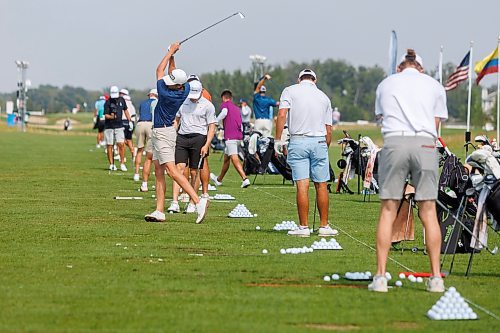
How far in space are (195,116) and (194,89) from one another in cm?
46

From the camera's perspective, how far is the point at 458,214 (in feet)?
40.1

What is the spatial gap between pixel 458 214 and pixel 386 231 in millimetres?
1929

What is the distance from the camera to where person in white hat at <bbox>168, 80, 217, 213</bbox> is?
18797 mm

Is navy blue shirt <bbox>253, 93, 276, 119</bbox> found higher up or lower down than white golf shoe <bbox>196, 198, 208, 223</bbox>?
higher up

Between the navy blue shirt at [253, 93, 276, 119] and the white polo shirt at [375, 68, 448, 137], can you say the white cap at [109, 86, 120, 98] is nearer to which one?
the navy blue shirt at [253, 93, 276, 119]

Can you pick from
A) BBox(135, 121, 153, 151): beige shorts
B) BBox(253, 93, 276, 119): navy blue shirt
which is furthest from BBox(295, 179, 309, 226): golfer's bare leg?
BBox(253, 93, 276, 119): navy blue shirt

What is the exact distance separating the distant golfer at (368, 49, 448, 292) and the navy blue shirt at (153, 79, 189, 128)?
6740mm

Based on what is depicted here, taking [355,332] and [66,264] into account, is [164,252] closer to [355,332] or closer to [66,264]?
[66,264]

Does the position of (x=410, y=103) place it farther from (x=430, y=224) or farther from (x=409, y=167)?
(x=430, y=224)

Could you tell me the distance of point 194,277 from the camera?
10914 millimetres

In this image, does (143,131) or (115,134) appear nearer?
(143,131)

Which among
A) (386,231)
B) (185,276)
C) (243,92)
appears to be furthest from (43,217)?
(243,92)

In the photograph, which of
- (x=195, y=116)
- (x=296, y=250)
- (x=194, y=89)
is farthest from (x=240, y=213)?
(x=296, y=250)

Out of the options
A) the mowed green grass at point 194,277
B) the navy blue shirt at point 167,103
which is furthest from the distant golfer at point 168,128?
the mowed green grass at point 194,277
